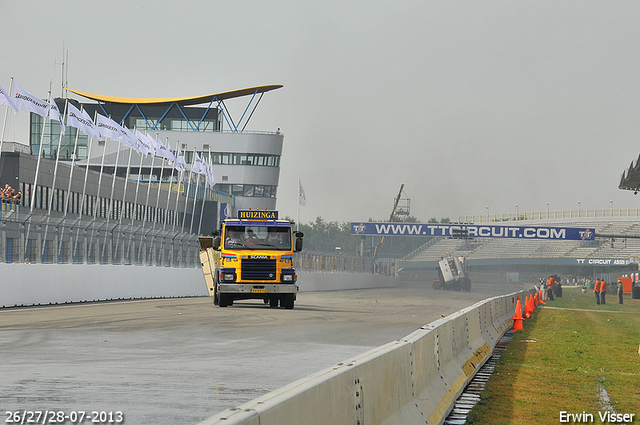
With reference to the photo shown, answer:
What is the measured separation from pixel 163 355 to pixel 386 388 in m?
6.92

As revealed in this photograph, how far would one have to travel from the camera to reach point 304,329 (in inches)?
746

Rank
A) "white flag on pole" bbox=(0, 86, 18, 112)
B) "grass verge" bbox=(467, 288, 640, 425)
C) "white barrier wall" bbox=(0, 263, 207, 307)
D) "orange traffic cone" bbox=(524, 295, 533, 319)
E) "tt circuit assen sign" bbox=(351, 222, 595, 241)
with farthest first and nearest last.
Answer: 1. "tt circuit assen sign" bbox=(351, 222, 595, 241)
2. "white flag on pole" bbox=(0, 86, 18, 112)
3. "orange traffic cone" bbox=(524, 295, 533, 319)
4. "white barrier wall" bbox=(0, 263, 207, 307)
5. "grass verge" bbox=(467, 288, 640, 425)

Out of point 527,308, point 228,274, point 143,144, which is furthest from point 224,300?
point 143,144

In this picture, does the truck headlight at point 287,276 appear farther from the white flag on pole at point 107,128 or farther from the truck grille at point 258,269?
the white flag on pole at point 107,128

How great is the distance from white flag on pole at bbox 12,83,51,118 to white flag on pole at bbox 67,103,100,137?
3.39 m

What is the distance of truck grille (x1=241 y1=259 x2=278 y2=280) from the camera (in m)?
26.0

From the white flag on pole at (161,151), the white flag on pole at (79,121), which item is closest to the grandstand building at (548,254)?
the white flag on pole at (161,151)

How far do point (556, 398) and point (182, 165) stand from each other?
55488mm

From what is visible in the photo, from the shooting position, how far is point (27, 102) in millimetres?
33719

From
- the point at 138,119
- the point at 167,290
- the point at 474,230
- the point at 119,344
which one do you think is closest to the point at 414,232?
the point at 474,230

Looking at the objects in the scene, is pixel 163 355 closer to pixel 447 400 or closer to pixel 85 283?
pixel 447 400

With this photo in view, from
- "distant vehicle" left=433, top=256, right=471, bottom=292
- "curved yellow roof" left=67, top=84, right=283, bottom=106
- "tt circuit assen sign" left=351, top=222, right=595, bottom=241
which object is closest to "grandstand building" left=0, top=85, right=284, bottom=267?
"curved yellow roof" left=67, top=84, right=283, bottom=106

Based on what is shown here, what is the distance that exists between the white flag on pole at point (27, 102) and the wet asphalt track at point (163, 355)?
1178cm

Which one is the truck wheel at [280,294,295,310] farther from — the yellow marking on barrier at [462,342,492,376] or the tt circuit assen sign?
the tt circuit assen sign
